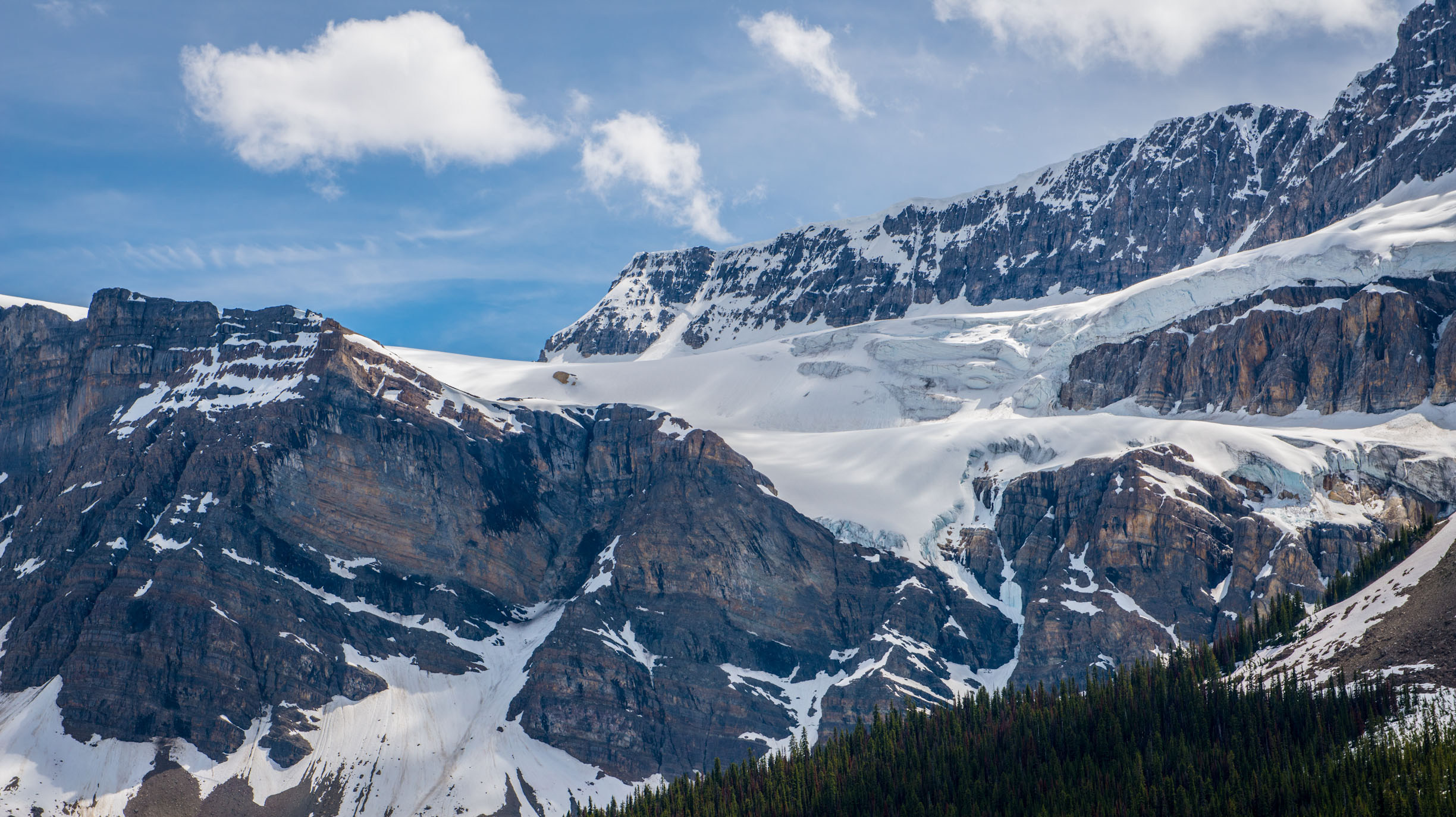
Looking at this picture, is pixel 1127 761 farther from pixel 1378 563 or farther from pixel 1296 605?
pixel 1378 563

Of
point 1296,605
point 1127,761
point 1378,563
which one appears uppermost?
point 1378,563

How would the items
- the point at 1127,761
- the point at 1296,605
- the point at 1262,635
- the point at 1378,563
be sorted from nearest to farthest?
the point at 1127,761, the point at 1296,605, the point at 1262,635, the point at 1378,563

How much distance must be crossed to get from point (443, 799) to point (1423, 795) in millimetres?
141198

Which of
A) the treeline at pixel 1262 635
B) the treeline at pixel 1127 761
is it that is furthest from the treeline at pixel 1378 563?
the treeline at pixel 1127 761

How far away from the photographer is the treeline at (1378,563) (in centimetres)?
14212

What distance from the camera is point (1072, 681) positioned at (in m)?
157

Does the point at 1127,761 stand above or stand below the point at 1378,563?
below

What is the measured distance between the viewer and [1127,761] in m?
119

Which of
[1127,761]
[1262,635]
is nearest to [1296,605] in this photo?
[1262,635]

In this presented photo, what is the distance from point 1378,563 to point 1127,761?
46.0 meters

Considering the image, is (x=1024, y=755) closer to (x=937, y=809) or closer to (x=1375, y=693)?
(x=937, y=809)

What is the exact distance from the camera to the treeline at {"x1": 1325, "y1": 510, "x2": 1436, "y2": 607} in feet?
466

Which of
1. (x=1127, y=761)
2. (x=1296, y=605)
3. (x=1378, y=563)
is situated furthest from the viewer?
(x=1378, y=563)

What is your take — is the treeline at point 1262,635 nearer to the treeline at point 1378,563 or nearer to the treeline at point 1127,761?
the treeline at point 1127,761
